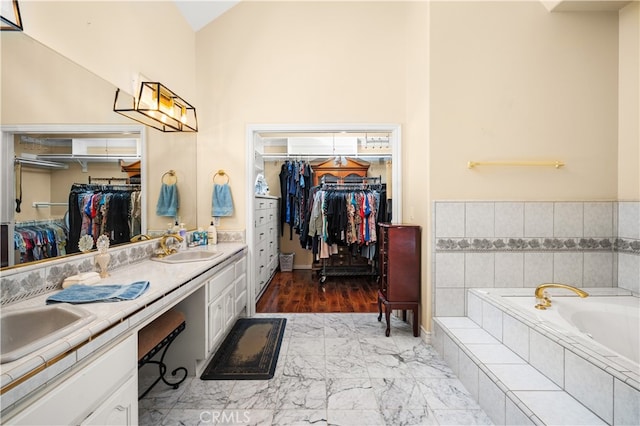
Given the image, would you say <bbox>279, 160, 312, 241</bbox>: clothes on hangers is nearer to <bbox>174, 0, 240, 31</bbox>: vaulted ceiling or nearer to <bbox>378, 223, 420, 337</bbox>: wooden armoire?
<bbox>174, 0, 240, 31</bbox>: vaulted ceiling

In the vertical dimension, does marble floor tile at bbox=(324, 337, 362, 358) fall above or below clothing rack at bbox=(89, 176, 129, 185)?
below

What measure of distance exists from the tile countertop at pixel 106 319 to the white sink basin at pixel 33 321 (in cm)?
5

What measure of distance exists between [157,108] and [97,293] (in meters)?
1.59

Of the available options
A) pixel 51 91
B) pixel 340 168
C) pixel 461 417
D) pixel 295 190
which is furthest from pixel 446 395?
pixel 340 168

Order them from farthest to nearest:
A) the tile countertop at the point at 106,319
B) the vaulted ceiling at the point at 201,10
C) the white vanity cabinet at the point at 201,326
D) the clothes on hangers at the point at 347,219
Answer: the clothes on hangers at the point at 347,219 → the vaulted ceiling at the point at 201,10 → the white vanity cabinet at the point at 201,326 → the tile countertop at the point at 106,319

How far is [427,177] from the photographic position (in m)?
2.27

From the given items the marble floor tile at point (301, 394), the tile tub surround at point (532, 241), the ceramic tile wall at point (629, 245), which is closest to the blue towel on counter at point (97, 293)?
the marble floor tile at point (301, 394)

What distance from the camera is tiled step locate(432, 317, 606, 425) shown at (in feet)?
4.00

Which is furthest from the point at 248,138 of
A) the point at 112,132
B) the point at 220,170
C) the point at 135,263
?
the point at 135,263

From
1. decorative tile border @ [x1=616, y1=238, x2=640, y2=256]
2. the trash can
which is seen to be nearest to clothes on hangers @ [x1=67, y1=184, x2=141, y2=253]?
the trash can

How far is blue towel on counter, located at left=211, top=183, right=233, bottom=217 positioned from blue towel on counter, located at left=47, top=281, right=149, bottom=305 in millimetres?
1498

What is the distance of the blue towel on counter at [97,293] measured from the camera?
1127mm

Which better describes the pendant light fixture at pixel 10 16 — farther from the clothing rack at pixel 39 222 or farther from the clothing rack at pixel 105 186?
the clothing rack at pixel 39 222

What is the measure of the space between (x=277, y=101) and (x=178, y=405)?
2.64 m
